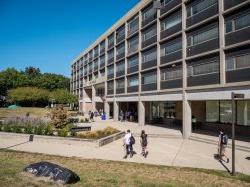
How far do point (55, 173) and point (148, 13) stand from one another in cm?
2921

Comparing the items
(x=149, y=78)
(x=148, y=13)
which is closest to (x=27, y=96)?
(x=149, y=78)

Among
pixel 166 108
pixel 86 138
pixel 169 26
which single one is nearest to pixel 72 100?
pixel 166 108

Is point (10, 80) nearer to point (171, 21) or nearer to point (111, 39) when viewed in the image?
point (111, 39)

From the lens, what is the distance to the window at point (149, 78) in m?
33.5

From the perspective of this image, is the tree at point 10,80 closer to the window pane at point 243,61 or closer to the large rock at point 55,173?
the window pane at point 243,61

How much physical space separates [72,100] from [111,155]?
55010 mm

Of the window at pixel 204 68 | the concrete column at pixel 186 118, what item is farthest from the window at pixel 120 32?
the concrete column at pixel 186 118

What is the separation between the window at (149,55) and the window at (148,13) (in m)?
4.82

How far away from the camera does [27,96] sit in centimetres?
7275

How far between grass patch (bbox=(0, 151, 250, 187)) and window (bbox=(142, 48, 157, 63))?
68.8ft

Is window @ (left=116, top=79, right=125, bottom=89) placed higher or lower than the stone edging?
higher

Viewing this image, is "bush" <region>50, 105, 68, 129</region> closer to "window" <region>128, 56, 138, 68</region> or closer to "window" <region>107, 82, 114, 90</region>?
"window" <region>128, 56, 138, 68</region>

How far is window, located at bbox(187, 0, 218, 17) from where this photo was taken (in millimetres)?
24105

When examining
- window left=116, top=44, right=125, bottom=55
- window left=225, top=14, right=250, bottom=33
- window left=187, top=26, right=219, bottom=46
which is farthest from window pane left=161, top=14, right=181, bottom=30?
window left=116, top=44, right=125, bottom=55
